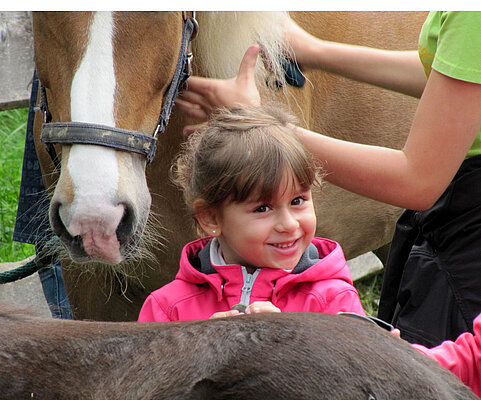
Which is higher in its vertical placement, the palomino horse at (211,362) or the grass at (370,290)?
the palomino horse at (211,362)

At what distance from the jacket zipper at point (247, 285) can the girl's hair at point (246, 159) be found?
16 cm

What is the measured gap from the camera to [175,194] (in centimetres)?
205

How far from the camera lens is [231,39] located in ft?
6.02

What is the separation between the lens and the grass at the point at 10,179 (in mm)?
3527

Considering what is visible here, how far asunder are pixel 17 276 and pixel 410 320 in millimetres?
1182

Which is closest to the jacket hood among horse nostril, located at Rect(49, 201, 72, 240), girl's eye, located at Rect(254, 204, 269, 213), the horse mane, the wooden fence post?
girl's eye, located at Rect(254, 204, 269, 213)

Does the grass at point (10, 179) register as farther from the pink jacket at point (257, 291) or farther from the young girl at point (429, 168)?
the pink jacket at point (257, 291)

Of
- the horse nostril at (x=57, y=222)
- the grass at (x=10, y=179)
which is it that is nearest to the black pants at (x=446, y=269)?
the horse nostril at (x=57, y=222)

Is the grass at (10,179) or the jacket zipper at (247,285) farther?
the grass at (10,179)

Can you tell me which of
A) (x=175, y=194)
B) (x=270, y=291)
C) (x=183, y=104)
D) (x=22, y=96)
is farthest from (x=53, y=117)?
(x=22, y=96)

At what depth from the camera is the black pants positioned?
1553 mm

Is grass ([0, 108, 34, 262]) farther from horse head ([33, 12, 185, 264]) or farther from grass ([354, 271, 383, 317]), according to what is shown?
horse head ([33, 12, 185, 264])

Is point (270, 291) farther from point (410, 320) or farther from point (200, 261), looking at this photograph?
point (410, 320)

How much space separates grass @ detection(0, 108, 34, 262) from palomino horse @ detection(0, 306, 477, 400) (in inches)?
118
